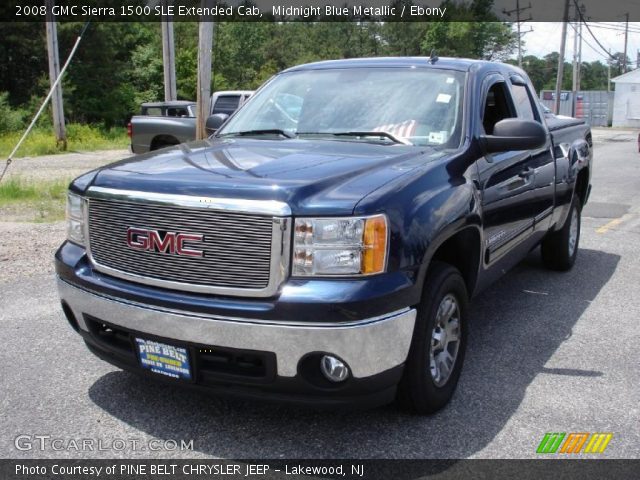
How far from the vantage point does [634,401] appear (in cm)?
381

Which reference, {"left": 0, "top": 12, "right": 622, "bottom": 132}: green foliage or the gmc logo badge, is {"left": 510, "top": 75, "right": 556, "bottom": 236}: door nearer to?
the gmc logo badge

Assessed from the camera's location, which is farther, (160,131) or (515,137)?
(160,131)

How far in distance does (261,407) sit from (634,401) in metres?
2.05

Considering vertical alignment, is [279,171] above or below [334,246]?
above

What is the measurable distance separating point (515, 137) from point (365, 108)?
0.94 metres

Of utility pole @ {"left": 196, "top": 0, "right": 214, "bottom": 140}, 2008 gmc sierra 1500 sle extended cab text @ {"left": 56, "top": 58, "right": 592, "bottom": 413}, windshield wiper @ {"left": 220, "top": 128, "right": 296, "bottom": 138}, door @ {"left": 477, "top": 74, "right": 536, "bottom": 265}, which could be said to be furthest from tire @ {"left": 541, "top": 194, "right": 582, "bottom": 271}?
utility pole @ {"left": 196, "top": 0, "right": 214, "bottom": 140}

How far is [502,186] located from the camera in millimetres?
4371

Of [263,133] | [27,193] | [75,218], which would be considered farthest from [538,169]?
[27,193]

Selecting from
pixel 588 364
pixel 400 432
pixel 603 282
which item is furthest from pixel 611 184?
pixel 400 432

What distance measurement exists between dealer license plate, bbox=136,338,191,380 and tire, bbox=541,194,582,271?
4.21 metres

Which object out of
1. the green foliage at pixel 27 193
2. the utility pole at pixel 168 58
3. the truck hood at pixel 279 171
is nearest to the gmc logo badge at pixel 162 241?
the truck hood at pixel 279 171

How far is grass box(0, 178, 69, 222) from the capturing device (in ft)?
31.7

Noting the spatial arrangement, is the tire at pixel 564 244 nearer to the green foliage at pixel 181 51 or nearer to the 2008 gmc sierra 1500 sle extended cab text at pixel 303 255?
the 2008 gmc sierra 1500 sle extended cab text at pixel 303 255

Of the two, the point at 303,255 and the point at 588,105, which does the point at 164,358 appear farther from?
the point at 588,105
